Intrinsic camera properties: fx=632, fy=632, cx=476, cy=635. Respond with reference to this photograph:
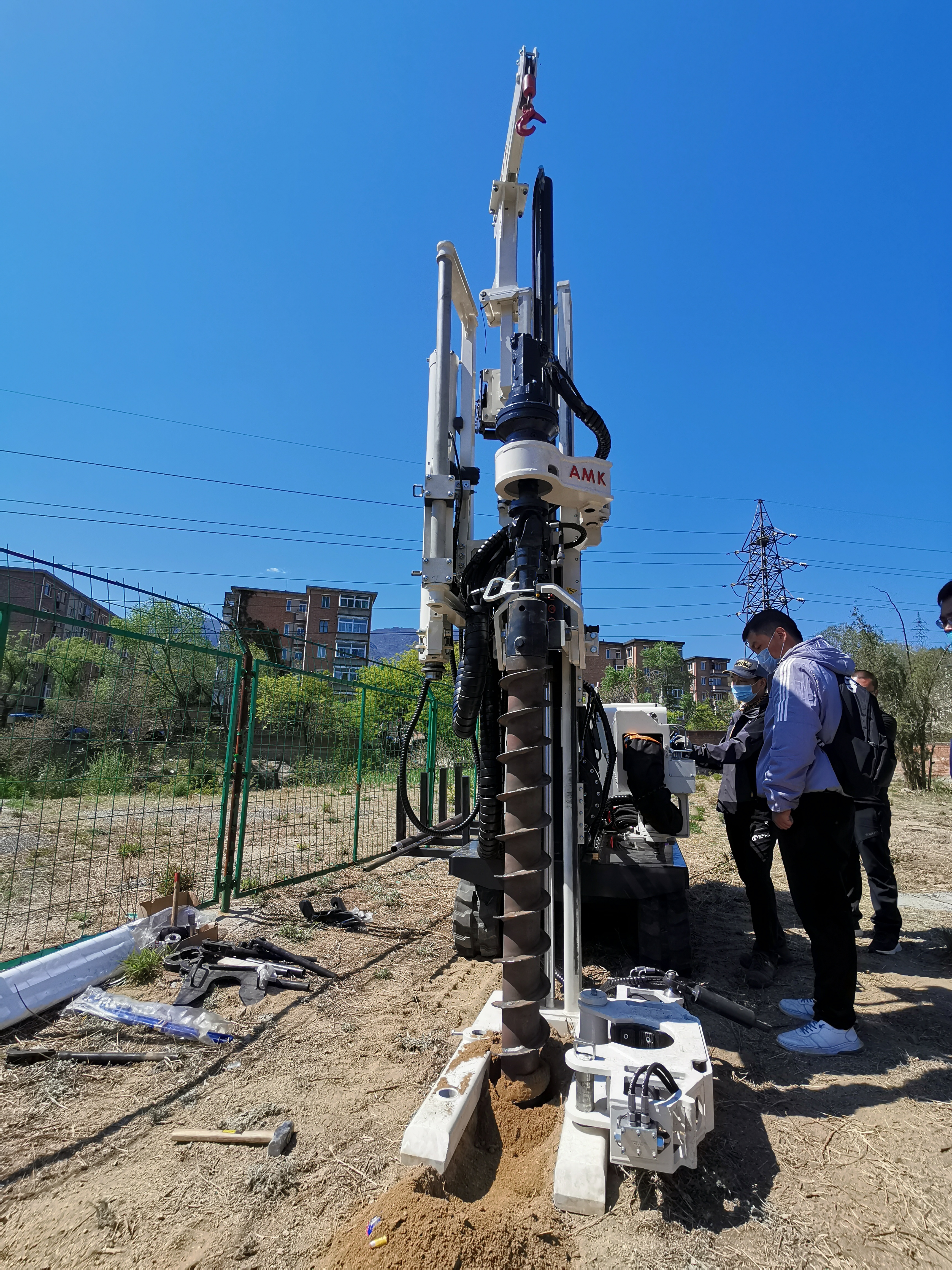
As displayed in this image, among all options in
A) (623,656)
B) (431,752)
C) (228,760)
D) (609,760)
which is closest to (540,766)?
(609,760)

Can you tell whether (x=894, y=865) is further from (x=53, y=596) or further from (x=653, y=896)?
(x=53, y=596)

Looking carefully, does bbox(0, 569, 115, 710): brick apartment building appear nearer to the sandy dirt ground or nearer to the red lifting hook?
the sandy dirt ground

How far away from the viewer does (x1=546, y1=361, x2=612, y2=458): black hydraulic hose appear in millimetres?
2924

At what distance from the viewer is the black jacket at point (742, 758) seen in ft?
14.1

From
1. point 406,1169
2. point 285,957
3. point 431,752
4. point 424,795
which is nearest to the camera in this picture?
point 406,1169

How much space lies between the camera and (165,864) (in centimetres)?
624

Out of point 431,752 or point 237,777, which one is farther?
point 431,752

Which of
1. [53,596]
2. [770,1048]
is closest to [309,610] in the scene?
[53,596]

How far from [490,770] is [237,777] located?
316 centimetres

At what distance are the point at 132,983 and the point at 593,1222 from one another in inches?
115

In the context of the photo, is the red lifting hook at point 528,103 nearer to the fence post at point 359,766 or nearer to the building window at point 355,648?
the fence post at point 359,766

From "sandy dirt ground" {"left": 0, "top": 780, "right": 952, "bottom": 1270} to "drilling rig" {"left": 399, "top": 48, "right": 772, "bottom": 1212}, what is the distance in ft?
0.56

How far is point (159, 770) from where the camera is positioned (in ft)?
19.4

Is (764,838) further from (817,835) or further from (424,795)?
(424,795)
